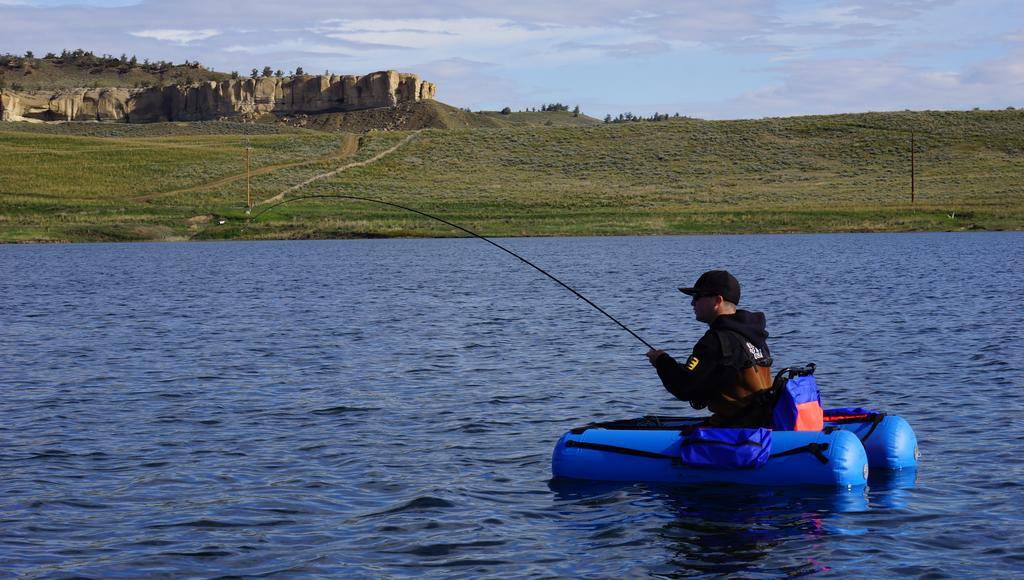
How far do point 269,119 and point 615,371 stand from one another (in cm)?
15869

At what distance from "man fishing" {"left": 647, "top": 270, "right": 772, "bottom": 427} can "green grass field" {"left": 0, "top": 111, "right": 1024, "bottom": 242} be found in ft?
199

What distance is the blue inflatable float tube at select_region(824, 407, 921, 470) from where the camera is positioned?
1098 cm

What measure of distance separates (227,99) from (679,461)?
169 metres

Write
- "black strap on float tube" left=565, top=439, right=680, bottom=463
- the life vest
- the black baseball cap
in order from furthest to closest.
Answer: "black strap on float tube" left=565, top=439, right=680, bottom=463, the black baseball cap, the life vest

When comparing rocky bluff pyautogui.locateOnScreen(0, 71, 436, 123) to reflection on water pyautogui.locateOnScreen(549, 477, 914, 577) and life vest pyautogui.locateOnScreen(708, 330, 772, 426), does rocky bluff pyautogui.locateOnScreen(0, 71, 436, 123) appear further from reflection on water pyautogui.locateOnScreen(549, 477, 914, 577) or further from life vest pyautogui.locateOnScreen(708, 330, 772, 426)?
life vest pyautogui.locateOnScreen(708, 330, 772, 426)

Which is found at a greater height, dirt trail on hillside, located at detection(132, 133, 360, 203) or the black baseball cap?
dirt trail on hillside, located at detection(132, 133, 360, 203)

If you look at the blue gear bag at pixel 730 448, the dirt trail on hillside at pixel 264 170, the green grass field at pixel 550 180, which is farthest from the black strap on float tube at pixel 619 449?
the dirt trail on hillside at pixel 264 170

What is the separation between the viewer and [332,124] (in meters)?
167

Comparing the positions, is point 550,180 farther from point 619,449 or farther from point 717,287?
point 717,287

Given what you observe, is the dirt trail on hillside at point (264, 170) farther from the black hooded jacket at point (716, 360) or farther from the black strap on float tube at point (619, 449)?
the black hooded jacket at point (716, 360)

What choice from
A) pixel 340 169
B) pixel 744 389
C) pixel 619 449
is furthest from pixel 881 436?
pixel 340 169

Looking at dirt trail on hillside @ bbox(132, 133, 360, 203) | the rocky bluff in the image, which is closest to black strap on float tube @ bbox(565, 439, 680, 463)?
dirt trail on hillside @ bbox(132, 133, 360, 203)

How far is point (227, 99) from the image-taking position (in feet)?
564

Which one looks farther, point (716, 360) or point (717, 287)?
point (717, 287)
